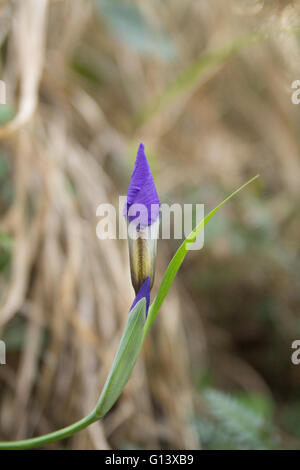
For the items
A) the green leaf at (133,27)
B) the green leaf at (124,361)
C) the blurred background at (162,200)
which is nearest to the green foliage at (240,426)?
the blurred background at (162,200)

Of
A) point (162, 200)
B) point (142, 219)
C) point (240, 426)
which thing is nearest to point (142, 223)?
point (142, 219)

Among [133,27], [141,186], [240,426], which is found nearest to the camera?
[141,186]

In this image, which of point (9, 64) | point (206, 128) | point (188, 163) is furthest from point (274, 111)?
point (9, 64)

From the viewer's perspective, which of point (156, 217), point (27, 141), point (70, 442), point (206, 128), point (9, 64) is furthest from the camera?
point (206, 128)

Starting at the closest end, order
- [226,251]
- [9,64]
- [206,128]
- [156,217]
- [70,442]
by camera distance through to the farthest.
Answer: [156,217] → [70,442] → [9,64] → [226,251] → [206,128]

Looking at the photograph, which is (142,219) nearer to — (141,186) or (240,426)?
(141,186)

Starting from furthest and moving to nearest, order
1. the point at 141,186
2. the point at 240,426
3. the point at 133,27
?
the point at 133,27 < the point at 240,426 < the point at 141,186

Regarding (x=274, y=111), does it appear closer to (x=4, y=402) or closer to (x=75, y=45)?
(x=75, y=45)

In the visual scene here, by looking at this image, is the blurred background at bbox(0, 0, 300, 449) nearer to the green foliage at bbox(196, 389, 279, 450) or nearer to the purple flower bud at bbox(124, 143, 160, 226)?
the green foliage at bbox(196, 389, 279, 450)

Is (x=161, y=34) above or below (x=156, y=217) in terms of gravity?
above
